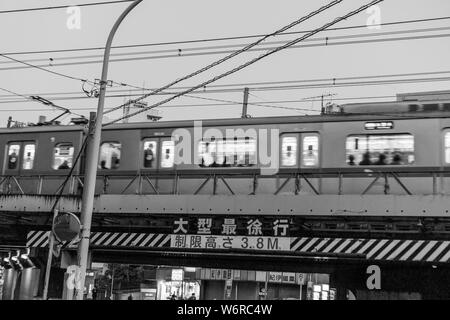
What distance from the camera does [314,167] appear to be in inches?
634

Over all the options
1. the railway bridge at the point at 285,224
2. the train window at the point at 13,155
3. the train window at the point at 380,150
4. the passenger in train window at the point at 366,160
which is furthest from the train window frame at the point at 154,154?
the passenger in train window at the point at 366,160

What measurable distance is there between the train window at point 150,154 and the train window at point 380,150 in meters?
5.95

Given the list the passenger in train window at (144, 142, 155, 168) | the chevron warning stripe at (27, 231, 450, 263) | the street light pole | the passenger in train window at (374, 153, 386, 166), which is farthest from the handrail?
the street light pole

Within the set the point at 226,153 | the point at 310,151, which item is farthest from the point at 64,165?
the point at 310,151

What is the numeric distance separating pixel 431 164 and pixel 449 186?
770 mm

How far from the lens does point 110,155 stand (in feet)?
60.9

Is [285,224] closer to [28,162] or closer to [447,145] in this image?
[447,145]

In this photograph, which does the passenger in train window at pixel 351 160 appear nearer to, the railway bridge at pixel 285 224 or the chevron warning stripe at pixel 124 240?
the railway bridge at pixel 285 224

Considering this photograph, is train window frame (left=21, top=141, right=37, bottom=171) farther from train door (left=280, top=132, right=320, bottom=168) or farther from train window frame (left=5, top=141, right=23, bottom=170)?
train door (left=280, top=132, right=320, bottom=168)

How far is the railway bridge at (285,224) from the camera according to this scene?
14172 mm

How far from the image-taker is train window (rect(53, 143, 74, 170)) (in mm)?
19031

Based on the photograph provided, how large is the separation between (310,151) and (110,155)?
657 centimetres

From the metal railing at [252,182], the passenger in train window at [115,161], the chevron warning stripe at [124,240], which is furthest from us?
the passenger in train window at [115,161]
